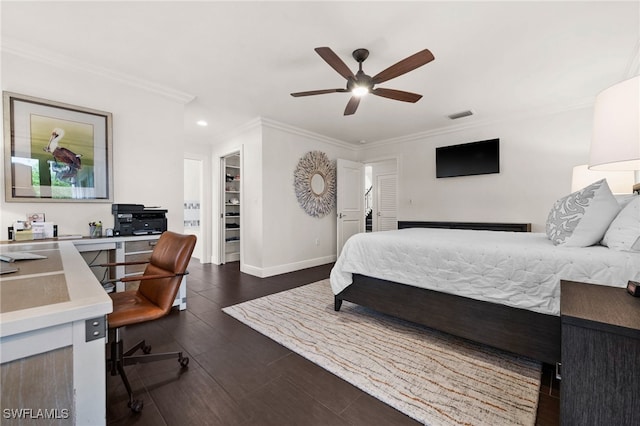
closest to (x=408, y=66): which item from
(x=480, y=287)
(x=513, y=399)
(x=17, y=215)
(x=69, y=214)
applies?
(x=480, y=287)

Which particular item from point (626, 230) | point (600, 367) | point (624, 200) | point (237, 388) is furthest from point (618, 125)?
point (237, 388)

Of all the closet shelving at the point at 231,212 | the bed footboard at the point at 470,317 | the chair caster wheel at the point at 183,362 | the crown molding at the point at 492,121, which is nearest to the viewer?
the bed footboard at the point at 470,317

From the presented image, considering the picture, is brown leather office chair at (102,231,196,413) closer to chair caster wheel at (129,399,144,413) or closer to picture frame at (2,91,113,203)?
chair caster wheel at (129,399,144,413)

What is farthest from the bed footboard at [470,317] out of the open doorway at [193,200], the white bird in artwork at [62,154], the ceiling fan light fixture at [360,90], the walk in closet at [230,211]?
the open doorway at [193,200]

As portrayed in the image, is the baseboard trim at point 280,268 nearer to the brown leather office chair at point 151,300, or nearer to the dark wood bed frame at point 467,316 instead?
the dark wood bed frame at point 467,316

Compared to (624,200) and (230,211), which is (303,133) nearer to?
(230,211)

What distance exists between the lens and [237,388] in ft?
5.11

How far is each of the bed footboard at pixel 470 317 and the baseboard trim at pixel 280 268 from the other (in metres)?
1.95

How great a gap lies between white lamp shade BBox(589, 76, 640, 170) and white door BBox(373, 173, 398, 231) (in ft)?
16.3

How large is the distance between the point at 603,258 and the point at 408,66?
5.88 ft

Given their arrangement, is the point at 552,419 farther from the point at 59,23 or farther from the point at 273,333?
the point at 59,23

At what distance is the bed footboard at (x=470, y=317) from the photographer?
5.21 feet

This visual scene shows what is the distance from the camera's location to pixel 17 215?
7.52 feet

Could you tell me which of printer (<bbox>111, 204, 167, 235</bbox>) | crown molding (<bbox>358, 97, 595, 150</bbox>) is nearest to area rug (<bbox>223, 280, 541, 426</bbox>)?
printer (<bbox>111, 204, 167, 235</bbox>)
